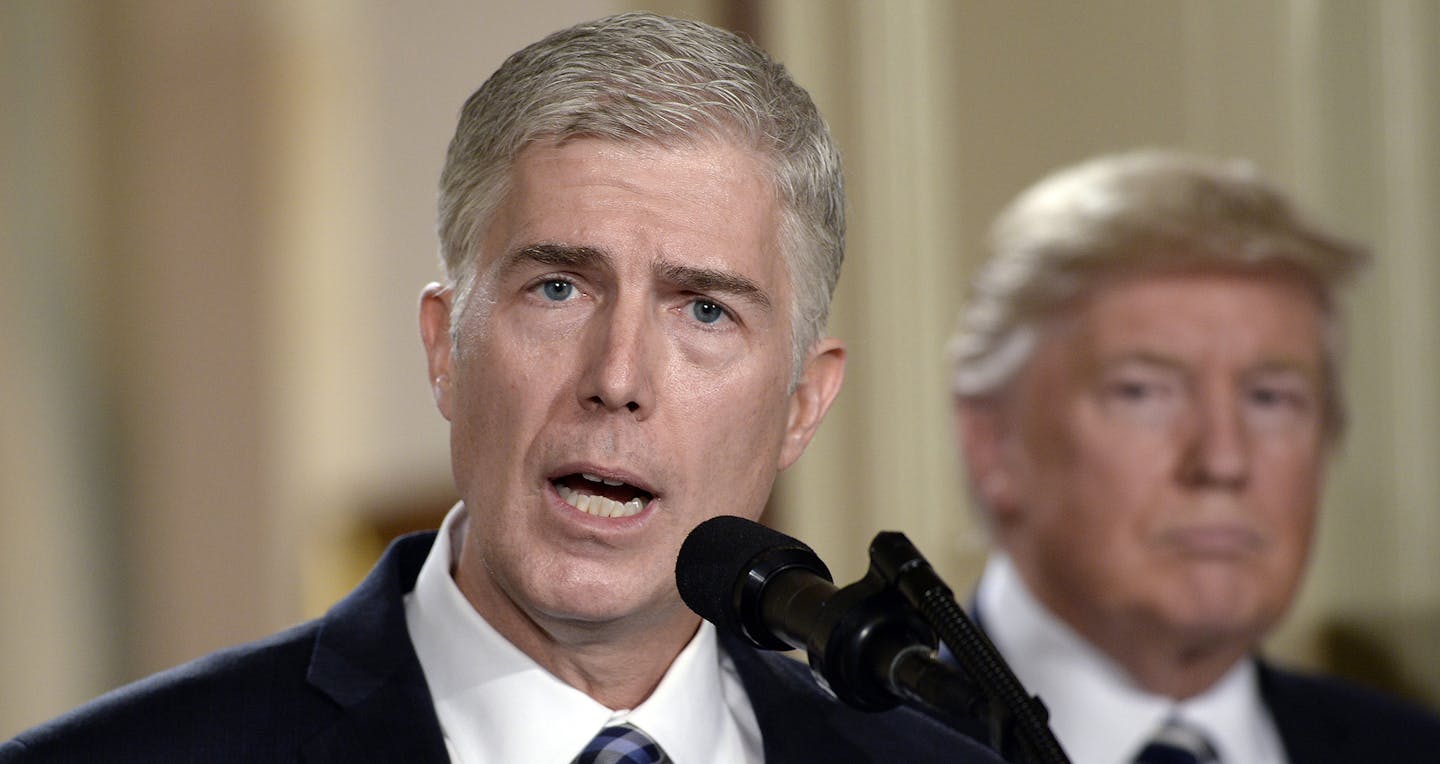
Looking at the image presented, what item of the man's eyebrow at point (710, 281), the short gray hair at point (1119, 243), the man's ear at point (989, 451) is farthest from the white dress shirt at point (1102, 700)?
the man's eyebrow at point (710, 281)

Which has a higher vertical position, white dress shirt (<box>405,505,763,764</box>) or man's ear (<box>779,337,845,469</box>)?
man's ear (<box>779,337,845,469</box>)

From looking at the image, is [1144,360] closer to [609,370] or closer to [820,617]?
[609,370]

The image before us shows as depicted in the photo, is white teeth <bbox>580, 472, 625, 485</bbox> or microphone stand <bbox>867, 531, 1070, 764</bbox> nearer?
microphone stand <bbox>867, 531, 1070, 764</bbox>

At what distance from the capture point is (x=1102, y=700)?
2908 millimetres

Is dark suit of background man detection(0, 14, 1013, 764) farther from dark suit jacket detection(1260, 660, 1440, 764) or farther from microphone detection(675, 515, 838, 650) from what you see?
dark suit jacket detection(1260, 660, 1440, 764)

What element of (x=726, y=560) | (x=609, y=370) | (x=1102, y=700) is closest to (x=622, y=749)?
(x=609, y=370)

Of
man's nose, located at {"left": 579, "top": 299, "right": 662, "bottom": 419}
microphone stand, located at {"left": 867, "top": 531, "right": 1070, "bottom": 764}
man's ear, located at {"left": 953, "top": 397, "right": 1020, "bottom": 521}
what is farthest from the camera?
man's ear, located at {"left": 953, "top": 397, "right": 1020, "bottom": 521}

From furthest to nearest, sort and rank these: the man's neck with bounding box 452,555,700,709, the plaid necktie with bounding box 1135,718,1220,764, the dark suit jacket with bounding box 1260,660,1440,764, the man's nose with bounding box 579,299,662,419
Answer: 1. the dark suit jacket with bounding box 1260,660,1440,764
2. the plaid necktie with bounding box 1135,718,1220,764
3. the man's neck with bounding box 452,555,700,709
4. the man's nose with bounding box 579,299,662,419

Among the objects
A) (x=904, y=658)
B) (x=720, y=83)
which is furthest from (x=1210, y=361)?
(x=904, y=658)

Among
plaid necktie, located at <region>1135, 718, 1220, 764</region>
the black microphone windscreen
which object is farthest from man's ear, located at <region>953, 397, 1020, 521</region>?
the black microphone windscreen

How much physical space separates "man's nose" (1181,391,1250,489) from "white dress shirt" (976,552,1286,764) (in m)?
0.30

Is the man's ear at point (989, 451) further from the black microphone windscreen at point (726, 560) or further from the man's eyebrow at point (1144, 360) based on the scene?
the black microphone windscreen at point (726, 560)

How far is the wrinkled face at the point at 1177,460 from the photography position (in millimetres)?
2908

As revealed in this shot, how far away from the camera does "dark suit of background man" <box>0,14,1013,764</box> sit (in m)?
1.57
